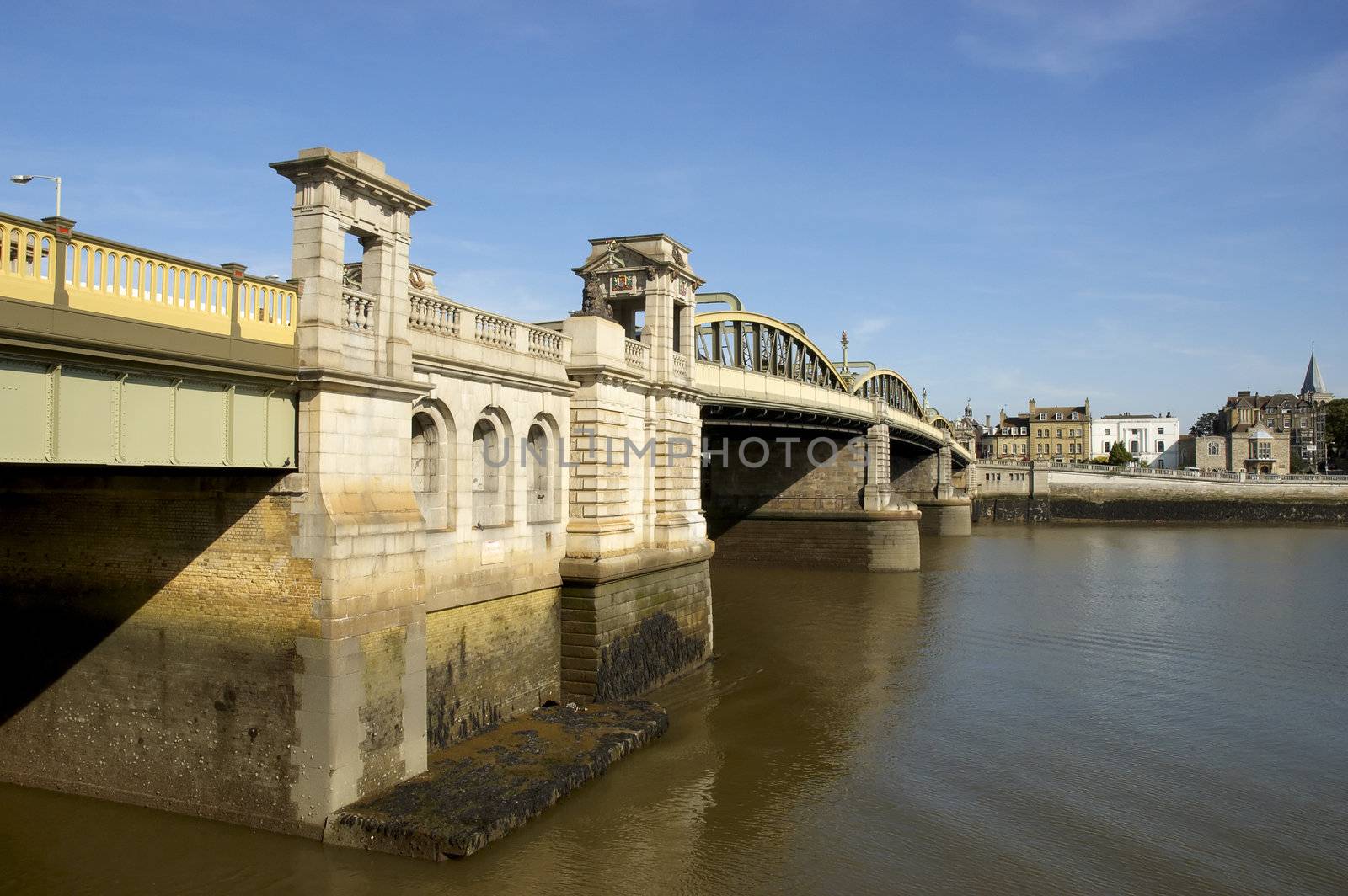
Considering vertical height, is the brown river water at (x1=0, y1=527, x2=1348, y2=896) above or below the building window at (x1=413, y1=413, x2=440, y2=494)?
below

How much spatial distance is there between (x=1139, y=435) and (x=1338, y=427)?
89.1ft

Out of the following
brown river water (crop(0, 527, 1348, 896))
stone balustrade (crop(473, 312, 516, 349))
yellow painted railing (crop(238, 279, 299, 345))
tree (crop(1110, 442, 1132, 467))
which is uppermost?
tree (crop(1110, 442, 1132, 467))

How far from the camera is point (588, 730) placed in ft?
54.9

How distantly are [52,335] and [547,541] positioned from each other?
33.7ft

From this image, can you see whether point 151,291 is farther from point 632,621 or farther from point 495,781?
point 632,621

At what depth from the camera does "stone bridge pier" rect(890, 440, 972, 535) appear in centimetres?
6944

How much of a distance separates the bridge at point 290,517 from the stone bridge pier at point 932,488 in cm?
5253

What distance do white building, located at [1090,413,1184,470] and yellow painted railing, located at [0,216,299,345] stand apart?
144250 mm

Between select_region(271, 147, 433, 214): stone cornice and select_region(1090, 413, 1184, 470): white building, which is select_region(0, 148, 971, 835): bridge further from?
select_region(1090, 413, 1184, 470): white building

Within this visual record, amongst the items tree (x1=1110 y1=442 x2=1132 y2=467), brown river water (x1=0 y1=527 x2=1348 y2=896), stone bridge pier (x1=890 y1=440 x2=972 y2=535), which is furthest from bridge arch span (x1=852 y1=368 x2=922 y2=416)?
tree (x1=1110 y1=442 x2=1132 y2=467)

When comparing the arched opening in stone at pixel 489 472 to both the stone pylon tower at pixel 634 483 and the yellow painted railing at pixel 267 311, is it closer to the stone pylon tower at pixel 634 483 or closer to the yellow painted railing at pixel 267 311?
the stone pylon tower at pixel 634 483

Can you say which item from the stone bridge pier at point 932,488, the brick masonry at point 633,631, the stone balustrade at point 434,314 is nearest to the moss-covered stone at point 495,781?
the brick masonry at point 633,631

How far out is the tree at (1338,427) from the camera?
117188mm

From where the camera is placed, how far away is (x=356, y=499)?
12.9 meters
